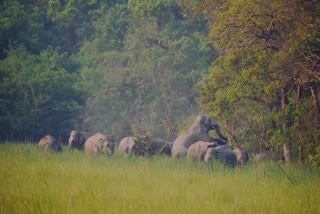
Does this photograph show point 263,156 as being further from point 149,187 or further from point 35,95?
point 35,95

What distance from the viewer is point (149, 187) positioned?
7590mm

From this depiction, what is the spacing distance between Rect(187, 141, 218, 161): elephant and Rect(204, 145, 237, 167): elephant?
317mm

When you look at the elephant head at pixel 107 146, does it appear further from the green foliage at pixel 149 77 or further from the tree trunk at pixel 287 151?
the tree trunk at pixel 287 151

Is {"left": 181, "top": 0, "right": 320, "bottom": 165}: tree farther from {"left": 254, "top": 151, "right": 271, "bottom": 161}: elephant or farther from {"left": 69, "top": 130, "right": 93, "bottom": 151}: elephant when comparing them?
{"left": 69, "top": 130, "right": 93, "bottom": 151}: elephant

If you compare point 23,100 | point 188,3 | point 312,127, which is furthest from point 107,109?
point 312,127

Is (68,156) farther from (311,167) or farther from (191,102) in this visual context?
(191,102)

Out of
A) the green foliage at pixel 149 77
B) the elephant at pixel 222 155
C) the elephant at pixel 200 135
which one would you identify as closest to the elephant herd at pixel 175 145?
the elephant at pixel 200 135

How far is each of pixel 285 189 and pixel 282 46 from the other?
4.17m

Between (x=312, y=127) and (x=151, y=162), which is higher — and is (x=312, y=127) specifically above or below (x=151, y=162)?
above

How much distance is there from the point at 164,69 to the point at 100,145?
5458 millimetres

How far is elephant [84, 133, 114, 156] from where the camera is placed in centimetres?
1288

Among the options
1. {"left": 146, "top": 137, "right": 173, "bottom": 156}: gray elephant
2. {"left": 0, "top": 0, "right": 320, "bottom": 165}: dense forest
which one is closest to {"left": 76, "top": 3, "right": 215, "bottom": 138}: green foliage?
{"left": 0, "top": 0, "right": 320, "bottom": 165}: dense forest

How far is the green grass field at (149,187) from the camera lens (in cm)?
620

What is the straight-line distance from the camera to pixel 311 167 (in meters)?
9.77
